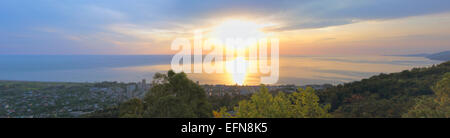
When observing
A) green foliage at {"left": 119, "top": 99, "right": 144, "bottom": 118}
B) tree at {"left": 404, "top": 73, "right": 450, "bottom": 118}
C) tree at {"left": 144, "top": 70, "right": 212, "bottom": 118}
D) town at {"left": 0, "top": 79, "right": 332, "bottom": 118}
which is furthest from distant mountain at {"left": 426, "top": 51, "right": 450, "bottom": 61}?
green foliage at {"left": 119, "top": 99, "right": 144, "bottom": 118}

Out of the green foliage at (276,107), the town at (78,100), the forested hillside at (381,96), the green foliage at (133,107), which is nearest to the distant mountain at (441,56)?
the forested hillside at (381,96)

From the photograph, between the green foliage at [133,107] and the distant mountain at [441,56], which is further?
the distant mountain at [441,56]

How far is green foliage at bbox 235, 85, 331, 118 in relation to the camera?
344cm

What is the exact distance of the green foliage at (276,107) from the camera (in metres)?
3.44

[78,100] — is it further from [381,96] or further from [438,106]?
[438,106]

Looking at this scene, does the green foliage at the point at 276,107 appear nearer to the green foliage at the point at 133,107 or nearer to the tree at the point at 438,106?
the tree at the point at 438,106

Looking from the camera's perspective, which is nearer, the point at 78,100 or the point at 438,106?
the point at 438,106

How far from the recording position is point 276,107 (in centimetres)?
345

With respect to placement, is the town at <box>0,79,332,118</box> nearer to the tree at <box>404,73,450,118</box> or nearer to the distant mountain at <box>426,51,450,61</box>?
the tree at <box>404,73,450,118</box>

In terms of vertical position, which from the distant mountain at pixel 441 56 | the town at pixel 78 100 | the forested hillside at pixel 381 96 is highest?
the distant mountain at pixel 441 56

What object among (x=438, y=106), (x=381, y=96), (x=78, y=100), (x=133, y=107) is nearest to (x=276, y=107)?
(x=438, y=106)
